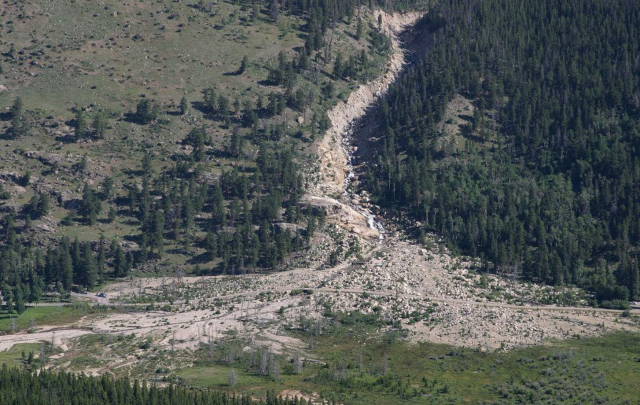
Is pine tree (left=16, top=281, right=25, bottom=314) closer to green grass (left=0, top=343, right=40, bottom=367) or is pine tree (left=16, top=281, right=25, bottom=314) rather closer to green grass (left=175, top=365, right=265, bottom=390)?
green grass (left=0, top=343, right=40, bottom=367)

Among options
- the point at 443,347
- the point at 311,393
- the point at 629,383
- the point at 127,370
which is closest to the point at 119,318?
the point at 127,370

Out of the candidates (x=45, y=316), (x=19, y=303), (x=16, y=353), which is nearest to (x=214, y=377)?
(x=16, y=353)

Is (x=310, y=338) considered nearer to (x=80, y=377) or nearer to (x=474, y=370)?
(x=474, y=370)

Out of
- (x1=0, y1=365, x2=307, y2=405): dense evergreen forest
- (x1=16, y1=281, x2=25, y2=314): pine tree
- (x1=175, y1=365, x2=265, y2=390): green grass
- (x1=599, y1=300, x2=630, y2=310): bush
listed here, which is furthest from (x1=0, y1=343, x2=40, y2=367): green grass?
(x1=599, y1=300, x2=630, y2=310): bush

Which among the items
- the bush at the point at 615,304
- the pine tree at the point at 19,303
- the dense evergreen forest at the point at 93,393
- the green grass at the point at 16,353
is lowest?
the dense evergreen forest at the point at 93,393

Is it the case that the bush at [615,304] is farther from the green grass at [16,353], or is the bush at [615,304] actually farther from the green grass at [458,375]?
the green grass at [16,353]

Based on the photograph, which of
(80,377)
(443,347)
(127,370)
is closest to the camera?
(80,377)

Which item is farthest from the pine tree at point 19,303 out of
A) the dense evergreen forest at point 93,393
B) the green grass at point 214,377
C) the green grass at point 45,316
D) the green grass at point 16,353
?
the green grass at point 214,377

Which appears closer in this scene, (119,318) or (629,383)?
(629,383)

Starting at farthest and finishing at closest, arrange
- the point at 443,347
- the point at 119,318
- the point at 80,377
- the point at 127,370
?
the point at 119,318 < the point at 443,347 < the point at 127,370 < the point at 80,377
